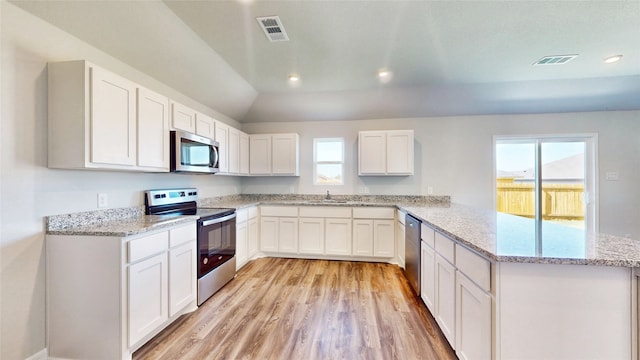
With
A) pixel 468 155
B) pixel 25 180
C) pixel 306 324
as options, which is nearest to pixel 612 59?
pixel 468 155

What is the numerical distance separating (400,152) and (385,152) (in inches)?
9.7

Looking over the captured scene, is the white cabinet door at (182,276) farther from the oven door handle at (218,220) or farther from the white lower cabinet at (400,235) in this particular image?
the white lower cabinet at (400,235)

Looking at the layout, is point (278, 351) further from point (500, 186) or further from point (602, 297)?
point (500, 186)

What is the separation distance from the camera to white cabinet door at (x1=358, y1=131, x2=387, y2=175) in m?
4.13

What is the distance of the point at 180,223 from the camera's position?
225 cm

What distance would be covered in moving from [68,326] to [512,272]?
2.88 metres

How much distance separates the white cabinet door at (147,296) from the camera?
1.76 m

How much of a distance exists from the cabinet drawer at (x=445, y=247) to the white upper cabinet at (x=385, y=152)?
2114 mm

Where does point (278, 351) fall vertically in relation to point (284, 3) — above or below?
below

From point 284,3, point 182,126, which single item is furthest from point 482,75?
point 182,126

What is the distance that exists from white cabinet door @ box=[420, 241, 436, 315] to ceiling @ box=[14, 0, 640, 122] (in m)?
2.16

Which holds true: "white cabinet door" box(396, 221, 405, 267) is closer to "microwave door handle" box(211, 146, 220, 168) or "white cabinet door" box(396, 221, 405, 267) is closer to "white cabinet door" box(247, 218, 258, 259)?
"white cabinet door" box(247, 218, 258, 259)

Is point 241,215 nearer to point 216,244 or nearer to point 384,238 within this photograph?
point 216,244

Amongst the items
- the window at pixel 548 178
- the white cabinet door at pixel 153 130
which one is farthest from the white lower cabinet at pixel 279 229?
the window at pixel 548 178
